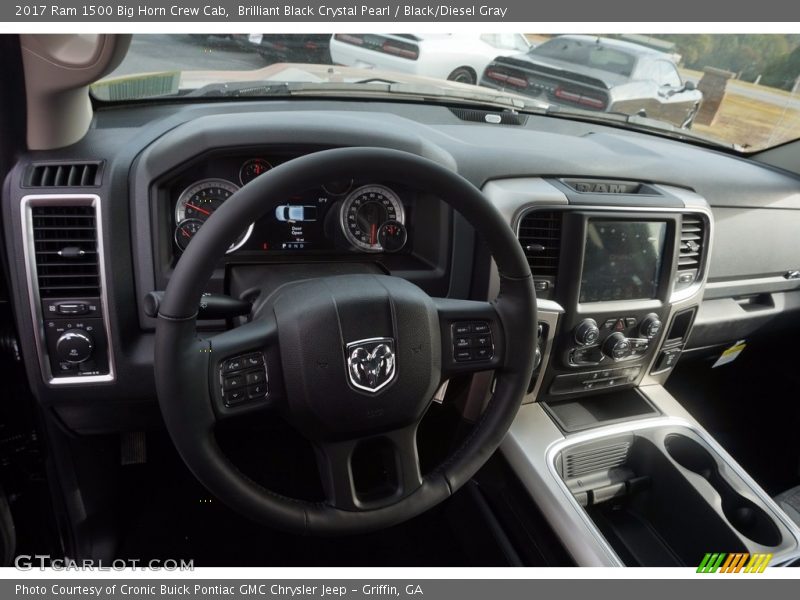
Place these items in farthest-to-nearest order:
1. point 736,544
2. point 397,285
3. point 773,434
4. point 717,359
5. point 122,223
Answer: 1. point 773,434
2. point 717,359
3. point 736,544
4. point 122,223
5. point 397,285

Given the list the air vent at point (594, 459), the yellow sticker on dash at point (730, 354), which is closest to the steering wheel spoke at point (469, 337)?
the air vent at point (594, 459)

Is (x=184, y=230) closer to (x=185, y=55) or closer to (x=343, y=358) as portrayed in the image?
(x=185, y=55)

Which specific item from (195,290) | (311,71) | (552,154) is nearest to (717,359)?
(552,154)

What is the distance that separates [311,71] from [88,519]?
156 centimetres

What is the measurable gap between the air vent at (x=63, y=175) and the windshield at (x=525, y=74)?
0.24m

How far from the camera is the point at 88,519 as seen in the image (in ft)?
6.20

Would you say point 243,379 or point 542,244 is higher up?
point 542,244

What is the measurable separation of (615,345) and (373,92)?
1126 mm

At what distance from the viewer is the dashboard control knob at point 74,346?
1484 millimetres

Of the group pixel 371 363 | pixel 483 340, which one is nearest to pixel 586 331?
pixel 483 340

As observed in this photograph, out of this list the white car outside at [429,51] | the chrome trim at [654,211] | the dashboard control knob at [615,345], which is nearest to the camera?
the chrome trim at [654,211]

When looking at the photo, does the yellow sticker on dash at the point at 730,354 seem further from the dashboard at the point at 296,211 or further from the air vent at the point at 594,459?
the dashboard at the point at 296,211

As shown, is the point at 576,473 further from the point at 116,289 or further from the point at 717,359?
the point at 116,289

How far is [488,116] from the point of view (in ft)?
6.96
